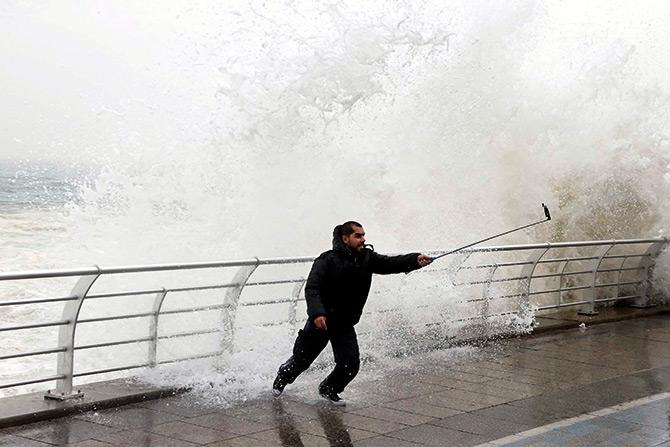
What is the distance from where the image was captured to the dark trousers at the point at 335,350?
8.27 m

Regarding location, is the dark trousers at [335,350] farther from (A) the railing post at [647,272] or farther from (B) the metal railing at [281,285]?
(A) the railing post at [647,272]

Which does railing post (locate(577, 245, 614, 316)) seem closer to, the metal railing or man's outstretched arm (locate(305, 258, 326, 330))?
the metal railing

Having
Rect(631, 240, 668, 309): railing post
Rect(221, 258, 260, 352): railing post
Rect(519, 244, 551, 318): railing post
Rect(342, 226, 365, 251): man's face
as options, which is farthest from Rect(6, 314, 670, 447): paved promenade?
Rect(631, 240, 668, 309): railing post

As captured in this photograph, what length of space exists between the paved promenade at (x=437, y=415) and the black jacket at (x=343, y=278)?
2.72ft

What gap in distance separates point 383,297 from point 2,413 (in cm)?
581

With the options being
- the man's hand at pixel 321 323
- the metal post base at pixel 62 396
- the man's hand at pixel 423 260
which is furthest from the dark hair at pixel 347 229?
the metal post base at pixel 62 396

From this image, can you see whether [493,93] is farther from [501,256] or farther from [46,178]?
[46,178]

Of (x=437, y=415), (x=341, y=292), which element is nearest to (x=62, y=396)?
(x=341, y=292)

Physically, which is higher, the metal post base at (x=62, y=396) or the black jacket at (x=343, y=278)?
the black jacket at (x=343, y=278)

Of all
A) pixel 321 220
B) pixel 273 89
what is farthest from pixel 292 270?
pixel 273 89

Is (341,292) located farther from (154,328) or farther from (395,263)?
(154,328)

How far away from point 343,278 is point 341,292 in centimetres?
13

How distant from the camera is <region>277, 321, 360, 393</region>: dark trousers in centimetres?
827

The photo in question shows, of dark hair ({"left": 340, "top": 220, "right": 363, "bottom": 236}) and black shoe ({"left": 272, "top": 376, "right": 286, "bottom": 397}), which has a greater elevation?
dark hair ({"left": 340, "top": 220, "right": 363, "bottom": 236})
